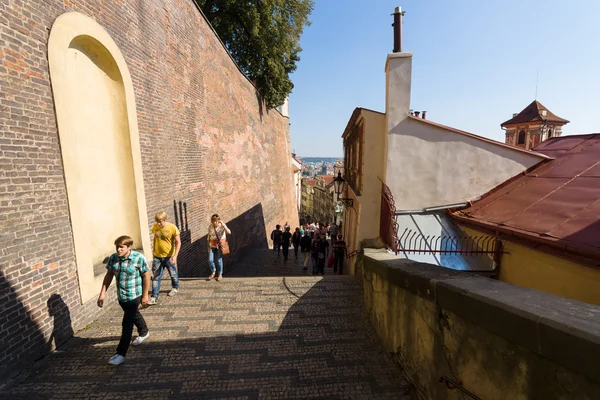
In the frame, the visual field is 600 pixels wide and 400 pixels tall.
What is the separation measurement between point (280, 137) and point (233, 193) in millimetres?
13429

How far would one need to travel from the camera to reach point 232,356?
3.96 metres

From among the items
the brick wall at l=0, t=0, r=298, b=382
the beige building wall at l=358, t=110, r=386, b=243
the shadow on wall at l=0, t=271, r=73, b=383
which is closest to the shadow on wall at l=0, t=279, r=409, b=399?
the shadow on wall at l=0, t=271, r=73, b=383

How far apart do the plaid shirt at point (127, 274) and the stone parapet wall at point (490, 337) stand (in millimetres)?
3248

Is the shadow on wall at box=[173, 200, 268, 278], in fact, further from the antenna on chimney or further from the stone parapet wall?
the antenna on chimney

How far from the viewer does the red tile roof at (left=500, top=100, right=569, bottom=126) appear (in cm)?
2823

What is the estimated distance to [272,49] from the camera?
19188mm

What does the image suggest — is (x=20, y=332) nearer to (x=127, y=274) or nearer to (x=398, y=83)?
(x=127, y=274)

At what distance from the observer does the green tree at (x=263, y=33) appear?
57.5ft

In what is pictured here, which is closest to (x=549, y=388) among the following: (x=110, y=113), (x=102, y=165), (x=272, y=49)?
(x=102, y=165)

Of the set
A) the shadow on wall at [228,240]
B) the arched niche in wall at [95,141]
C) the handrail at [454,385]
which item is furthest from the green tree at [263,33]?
the handrail at [454,385]

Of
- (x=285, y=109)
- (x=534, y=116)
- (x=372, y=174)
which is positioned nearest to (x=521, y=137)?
(x=534, y=116)

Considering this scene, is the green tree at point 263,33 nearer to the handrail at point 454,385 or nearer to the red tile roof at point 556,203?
the red tile roof at point 556,203

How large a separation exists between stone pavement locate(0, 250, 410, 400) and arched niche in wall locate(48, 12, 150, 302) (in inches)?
47.7

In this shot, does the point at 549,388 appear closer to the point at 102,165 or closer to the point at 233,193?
the point at 102,165
